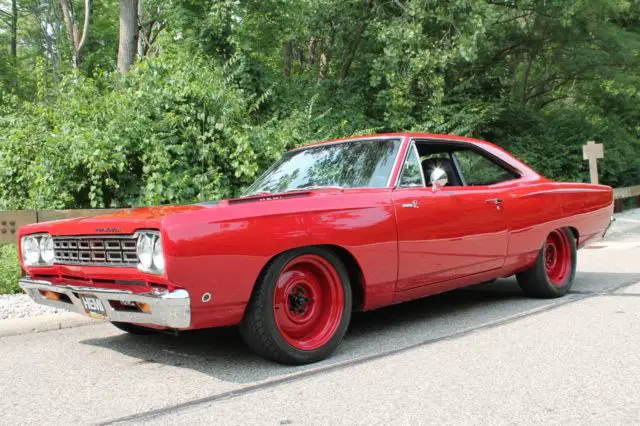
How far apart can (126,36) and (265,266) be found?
12.6 m

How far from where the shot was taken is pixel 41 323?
5.50 meters

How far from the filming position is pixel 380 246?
435 centimetres

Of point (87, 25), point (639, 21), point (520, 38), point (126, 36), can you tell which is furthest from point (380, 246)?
point (639, 21)

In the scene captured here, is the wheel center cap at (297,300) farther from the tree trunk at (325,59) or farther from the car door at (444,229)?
the tree trunk at (325,59)

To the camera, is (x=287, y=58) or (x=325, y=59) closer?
(x=325, y=59)

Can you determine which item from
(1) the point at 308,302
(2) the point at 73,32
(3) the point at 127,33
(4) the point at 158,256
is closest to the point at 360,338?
(1) the point at 308,302

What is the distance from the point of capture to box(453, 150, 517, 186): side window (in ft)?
18.6

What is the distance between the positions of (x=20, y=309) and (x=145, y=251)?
2.99m

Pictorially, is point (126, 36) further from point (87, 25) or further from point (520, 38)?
point (520, 38)

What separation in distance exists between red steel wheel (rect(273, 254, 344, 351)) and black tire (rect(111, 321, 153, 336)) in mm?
1401

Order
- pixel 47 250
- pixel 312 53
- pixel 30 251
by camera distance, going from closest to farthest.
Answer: pixel 47 250
pixel 30 251
pixel 312 53

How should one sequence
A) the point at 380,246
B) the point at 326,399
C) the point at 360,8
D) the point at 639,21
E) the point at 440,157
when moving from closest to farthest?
the point at 326,399 → the point at 380,246 → the point at 440,157 → the point at 360,8 → the point at 639,21

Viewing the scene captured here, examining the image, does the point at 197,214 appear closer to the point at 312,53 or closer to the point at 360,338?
the point at 360,338

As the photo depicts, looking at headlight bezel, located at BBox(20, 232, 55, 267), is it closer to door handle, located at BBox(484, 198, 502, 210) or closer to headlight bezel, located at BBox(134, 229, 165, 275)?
headlight bezel, located at BBox(134, 229, 165, 275)
